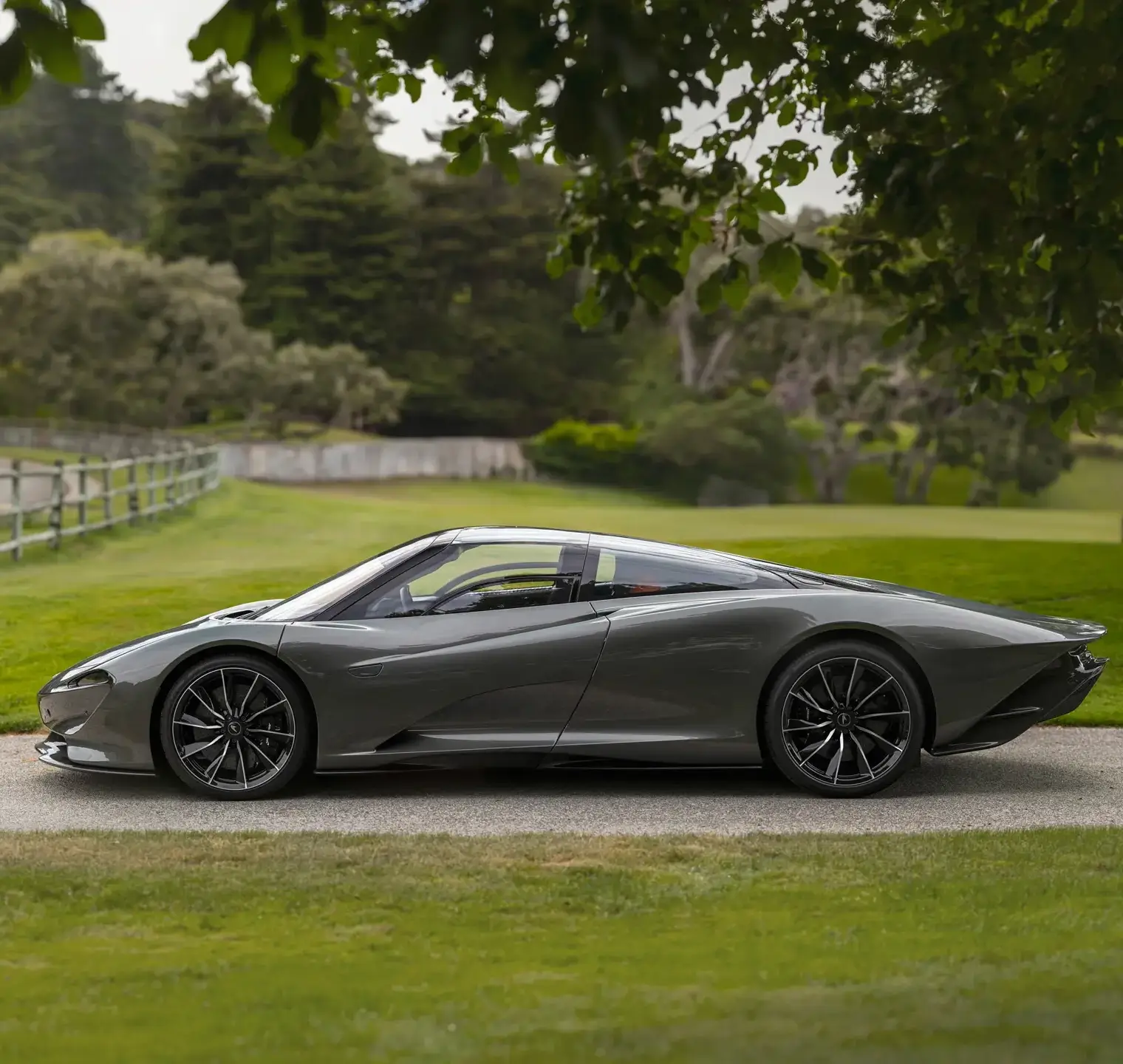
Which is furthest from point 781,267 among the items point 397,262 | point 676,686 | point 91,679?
point 397,262

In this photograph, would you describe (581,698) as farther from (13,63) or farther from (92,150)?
(92,150)

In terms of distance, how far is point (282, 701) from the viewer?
7.26 meters

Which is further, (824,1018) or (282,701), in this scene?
(282,701)

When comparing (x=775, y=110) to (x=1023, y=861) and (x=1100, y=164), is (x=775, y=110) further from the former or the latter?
(x=1023, y=861)

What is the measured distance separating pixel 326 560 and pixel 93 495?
4.57m

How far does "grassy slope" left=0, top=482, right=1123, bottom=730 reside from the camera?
44.9 ft

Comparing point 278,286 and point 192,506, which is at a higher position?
point 278,286

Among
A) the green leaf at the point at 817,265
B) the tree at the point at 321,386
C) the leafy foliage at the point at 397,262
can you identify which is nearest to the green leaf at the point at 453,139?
the green leaf at the point at 817,265

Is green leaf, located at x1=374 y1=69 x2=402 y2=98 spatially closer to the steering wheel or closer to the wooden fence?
the steering wheel

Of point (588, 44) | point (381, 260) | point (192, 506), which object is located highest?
point (381, 260)

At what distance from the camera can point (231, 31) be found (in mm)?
4453

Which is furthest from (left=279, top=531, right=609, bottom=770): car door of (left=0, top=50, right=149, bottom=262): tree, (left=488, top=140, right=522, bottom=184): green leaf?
(left=0, top=50, right=149, bottom=262): tree

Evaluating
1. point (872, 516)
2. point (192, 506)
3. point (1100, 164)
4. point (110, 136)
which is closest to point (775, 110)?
point (1100, 164)

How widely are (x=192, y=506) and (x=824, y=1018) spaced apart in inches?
1185
